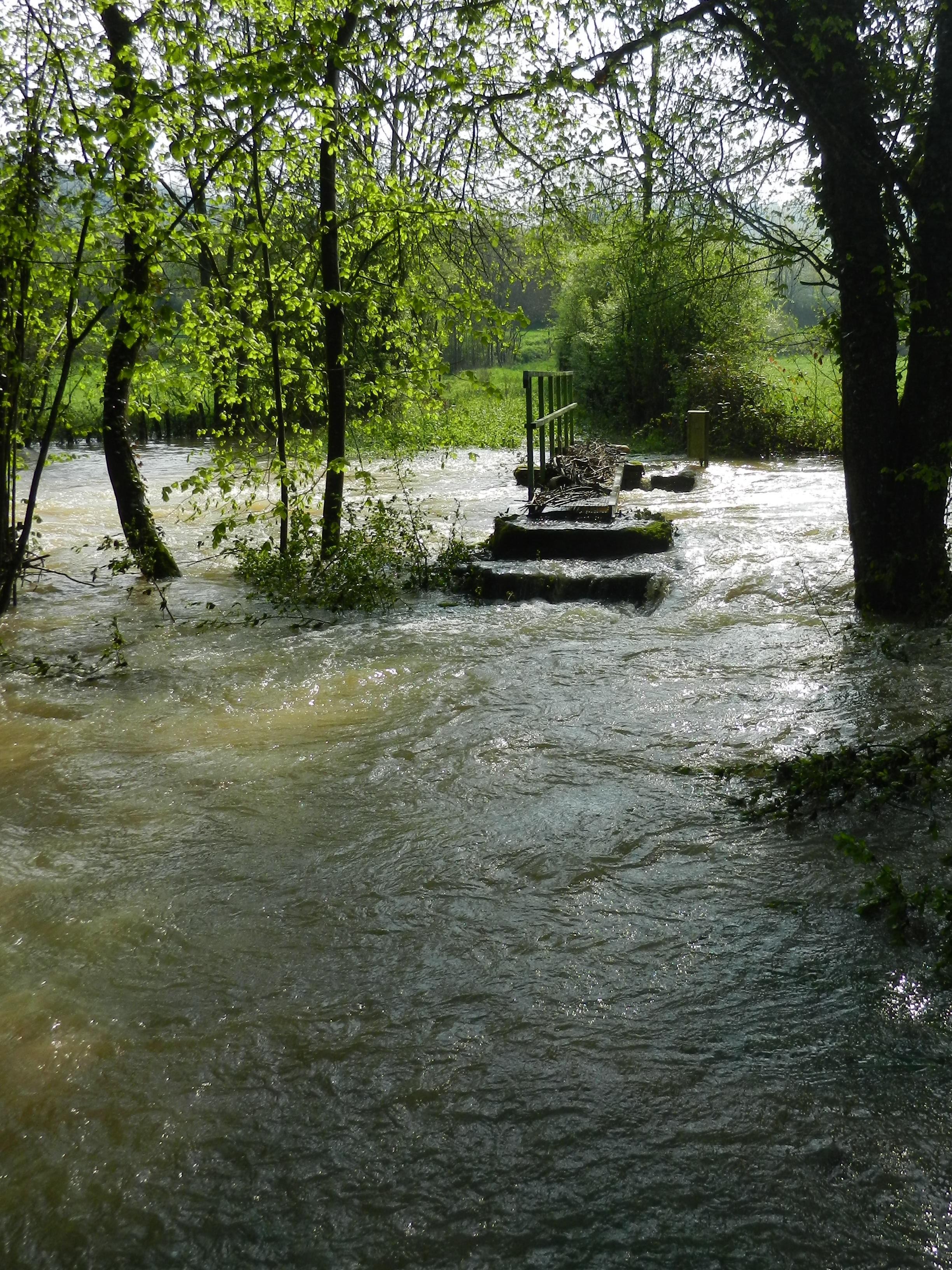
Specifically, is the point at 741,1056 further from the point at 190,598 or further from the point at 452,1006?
the point at 190,598

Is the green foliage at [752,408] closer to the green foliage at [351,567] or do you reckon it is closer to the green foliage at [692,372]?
the green foliage at [692,372]

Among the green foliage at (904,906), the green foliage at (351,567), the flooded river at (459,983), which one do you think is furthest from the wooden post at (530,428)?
the green foliage at (904,906)

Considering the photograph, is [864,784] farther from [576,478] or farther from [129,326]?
[576,478]

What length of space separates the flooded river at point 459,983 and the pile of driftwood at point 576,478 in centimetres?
551

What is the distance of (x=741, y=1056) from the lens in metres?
3.36

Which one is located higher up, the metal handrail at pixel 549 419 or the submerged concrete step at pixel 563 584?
Result: the metal handrail at pixel 549 419

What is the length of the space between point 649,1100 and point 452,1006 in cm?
82

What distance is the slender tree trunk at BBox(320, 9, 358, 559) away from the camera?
10023 millimetres

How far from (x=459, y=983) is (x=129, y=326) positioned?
23.5ft

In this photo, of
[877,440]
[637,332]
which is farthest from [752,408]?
[877,440]

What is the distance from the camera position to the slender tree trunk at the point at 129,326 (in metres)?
6.42

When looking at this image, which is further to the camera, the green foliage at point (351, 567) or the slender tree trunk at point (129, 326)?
the green foliage at point (351, 567)

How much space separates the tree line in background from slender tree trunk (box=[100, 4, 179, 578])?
0.04 m

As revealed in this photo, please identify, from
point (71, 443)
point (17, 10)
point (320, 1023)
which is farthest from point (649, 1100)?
point (71, 443)
